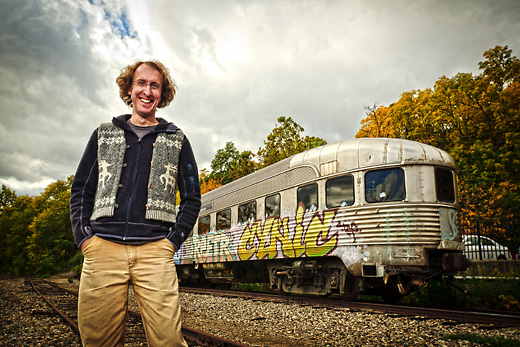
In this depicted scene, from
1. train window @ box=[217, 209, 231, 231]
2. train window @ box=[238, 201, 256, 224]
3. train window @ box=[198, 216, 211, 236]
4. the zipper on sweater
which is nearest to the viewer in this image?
the zipper on sweater

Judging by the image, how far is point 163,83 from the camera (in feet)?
8.75

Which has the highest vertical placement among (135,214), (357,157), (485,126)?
(485,126)

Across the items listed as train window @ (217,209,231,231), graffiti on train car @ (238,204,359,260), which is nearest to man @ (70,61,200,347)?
graffiti on train car @ (238,204,359,260)

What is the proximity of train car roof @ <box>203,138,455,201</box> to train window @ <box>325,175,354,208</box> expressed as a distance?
23 cm

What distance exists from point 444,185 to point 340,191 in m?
2.20

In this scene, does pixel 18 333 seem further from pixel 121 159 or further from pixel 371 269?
pixel 371 269

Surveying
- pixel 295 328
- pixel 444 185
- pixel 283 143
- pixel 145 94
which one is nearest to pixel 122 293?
pixel 145 94

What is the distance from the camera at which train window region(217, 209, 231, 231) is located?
13211 mm

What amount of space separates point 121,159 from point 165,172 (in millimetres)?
263

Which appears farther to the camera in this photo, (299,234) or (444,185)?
(299,234)

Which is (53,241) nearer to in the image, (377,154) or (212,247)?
(212,247)

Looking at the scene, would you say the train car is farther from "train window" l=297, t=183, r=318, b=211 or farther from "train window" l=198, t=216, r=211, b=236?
"train window" l=198, t=216, r=211, b=236

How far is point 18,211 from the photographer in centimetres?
5925

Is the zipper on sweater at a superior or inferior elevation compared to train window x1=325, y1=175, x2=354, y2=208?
inferior
